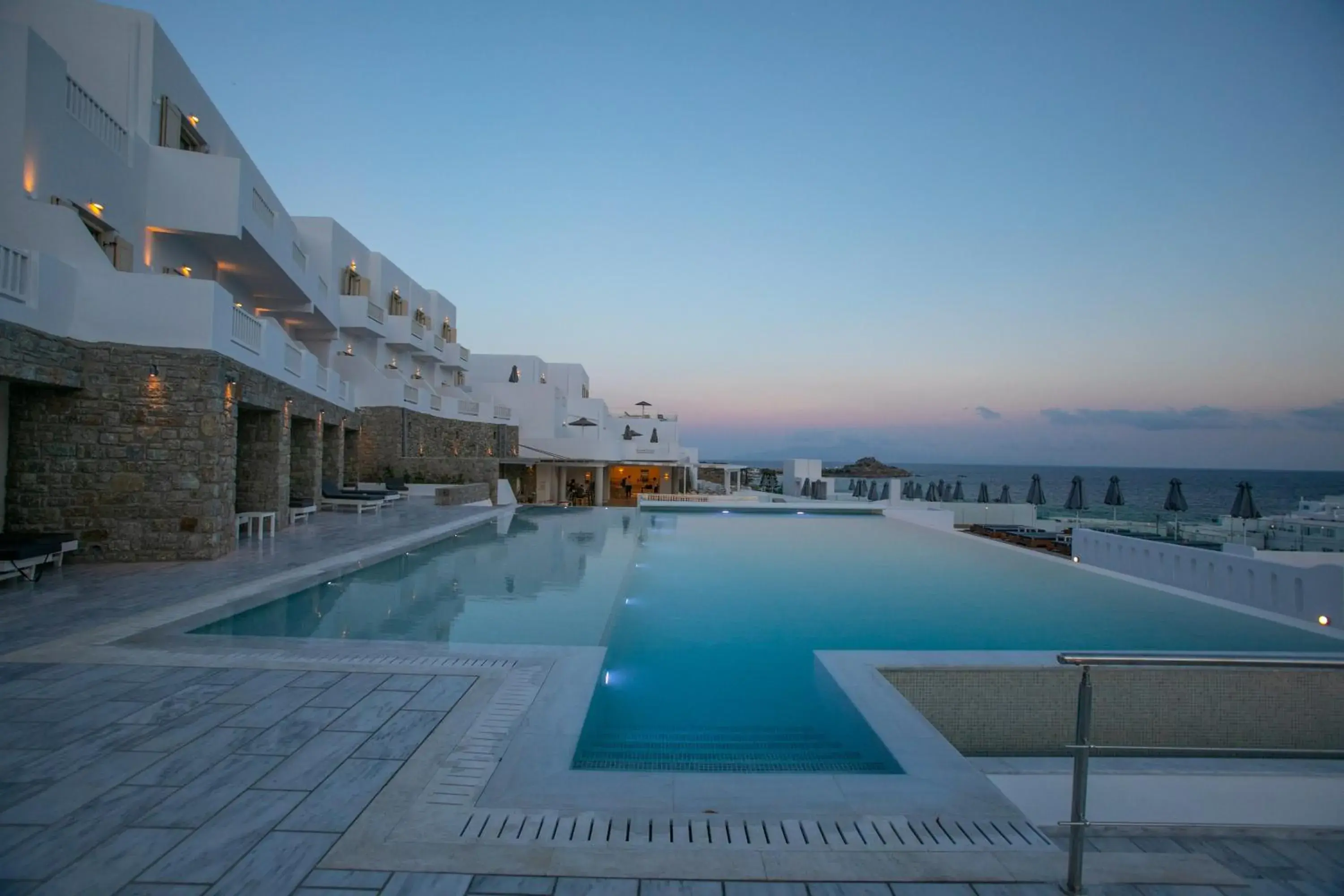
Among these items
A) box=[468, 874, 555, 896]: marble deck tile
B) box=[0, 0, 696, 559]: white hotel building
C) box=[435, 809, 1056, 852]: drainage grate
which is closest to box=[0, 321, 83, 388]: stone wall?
box=[0, 0, 696, 559]: white hotel building

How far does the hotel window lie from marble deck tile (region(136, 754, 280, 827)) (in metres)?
10.7

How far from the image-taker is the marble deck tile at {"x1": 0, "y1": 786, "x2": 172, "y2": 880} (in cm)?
217

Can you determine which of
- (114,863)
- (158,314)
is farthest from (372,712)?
(158,314)

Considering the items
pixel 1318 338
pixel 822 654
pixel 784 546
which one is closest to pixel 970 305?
pixel 1318 338

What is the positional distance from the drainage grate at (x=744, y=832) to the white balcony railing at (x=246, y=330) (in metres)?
8.90

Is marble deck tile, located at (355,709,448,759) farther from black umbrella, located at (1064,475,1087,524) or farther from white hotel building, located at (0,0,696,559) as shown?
black umbrella, located at (1064,475,1087,524)

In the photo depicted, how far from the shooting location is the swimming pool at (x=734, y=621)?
414 cm

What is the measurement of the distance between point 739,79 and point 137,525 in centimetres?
1286

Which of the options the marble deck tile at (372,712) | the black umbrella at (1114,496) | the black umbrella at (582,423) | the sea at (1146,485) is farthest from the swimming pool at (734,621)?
the black umbrella at (582,423)

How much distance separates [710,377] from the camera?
1459 inches

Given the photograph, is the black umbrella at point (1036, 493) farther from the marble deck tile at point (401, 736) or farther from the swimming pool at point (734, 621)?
the marble deck tile at point (401, 736)

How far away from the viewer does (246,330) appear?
382 inches

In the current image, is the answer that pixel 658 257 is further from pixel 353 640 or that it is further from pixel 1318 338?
pixel 353 640

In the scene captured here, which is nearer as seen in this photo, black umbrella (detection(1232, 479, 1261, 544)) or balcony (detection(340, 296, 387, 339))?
black umbrella (detection(1232, 479, 1261, 544))
